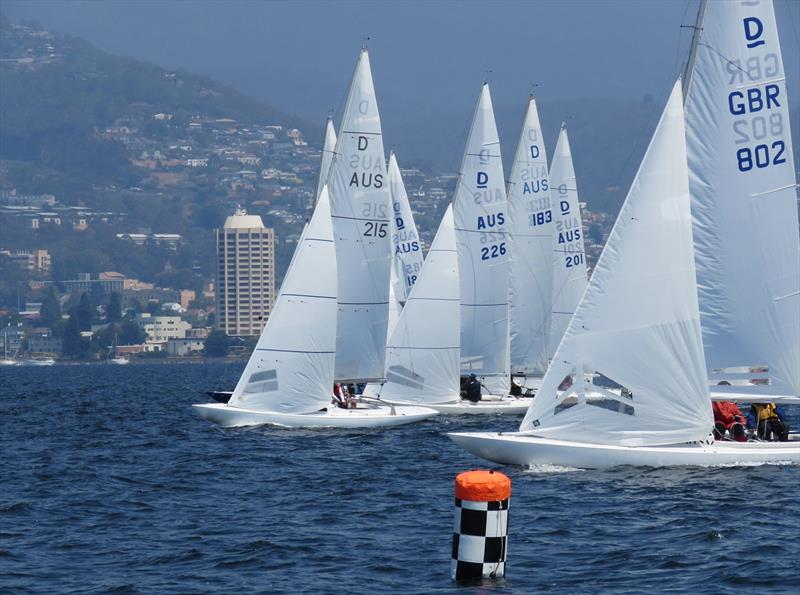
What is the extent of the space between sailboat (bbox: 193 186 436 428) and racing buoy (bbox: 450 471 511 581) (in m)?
16.6

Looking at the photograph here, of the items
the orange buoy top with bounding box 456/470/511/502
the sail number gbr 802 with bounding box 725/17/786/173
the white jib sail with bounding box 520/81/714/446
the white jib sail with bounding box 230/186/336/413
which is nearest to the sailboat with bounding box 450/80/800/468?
the white jib sail with bounding box 520/81/714/446

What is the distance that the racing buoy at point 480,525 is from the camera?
1472cm

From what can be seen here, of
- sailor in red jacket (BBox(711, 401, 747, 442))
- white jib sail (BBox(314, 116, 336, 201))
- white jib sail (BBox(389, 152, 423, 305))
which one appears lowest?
sailor in red jacket (BBox(711, 401, 747, 442))

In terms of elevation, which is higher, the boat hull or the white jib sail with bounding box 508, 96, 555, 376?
the white jib sail with bounding box 508, 96, 555, 376

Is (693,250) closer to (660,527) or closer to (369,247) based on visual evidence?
(660,527)

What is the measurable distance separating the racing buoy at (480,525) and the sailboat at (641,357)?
25.6 feet

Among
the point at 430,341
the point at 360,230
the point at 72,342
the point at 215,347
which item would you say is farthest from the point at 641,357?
the point at 72,342

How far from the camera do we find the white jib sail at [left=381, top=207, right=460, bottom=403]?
120 feet

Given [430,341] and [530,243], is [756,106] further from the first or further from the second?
[530,243]

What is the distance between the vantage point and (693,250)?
78.1 feet

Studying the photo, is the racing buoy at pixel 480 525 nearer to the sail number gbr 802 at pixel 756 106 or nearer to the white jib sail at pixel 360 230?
the sail number gbr 802 at pixel 756 106

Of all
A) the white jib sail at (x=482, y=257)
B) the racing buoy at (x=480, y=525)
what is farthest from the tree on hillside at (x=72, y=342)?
the racing buoy at (x=480, y=525)

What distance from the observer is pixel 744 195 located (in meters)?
24.5

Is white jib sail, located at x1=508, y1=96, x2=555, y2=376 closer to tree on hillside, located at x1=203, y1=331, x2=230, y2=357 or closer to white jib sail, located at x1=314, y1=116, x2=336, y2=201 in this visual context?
white jib sail, located at x1=314, y1=116, x2=336, y2=201
